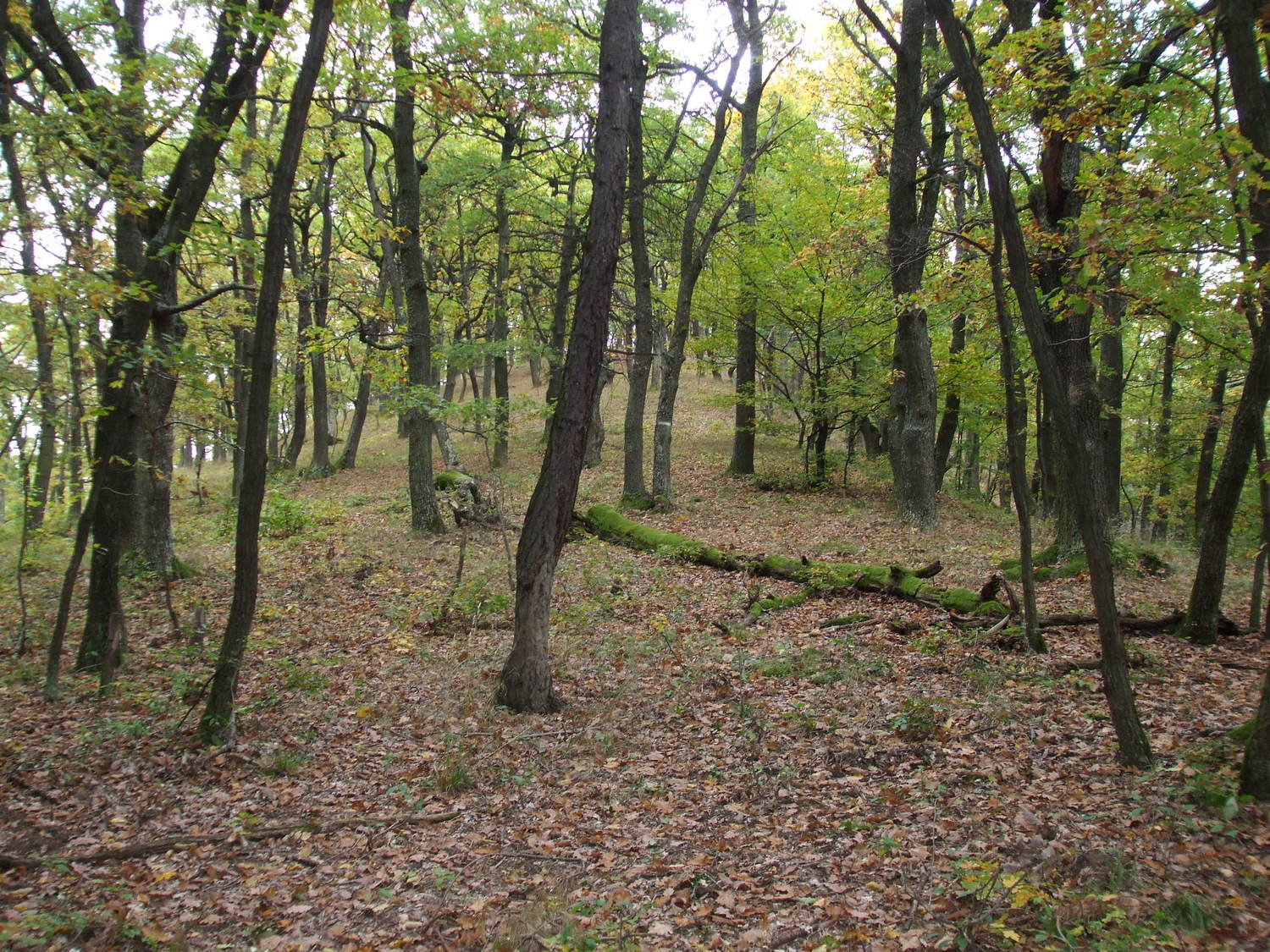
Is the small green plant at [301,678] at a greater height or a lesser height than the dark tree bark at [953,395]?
lesser

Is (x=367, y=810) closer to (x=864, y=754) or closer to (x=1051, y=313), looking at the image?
(x=864, y=754)

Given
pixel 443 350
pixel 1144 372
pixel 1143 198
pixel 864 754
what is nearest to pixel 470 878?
pixel 864 754

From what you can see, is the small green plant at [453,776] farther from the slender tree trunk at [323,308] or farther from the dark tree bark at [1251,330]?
the slender tree trunk at [323,308]

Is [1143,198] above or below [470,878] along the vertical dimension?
above

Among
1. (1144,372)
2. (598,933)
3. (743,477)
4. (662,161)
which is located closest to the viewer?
(598,933)

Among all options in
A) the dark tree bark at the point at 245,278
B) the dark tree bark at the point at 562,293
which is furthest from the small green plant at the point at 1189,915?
the dark tree bark at the point at 562,293

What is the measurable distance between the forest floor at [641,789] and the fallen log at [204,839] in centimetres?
3

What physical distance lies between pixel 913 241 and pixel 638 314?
5.82m

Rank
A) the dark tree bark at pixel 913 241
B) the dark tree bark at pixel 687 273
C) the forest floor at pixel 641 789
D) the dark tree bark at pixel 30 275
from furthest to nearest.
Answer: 1. the dark tree bark at pixel 687 273
2. the dark tree bark at pixel 913 241
3. the dark tree bark at pixel 30 275
4. the forest floor at pixel 641 789

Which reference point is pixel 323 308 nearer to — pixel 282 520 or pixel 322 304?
pixel 322 304

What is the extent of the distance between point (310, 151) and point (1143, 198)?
1359cm

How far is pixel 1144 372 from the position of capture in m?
24.9

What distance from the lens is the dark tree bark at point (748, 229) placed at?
1557 cm

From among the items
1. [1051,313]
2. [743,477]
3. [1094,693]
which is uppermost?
[1051,313]
